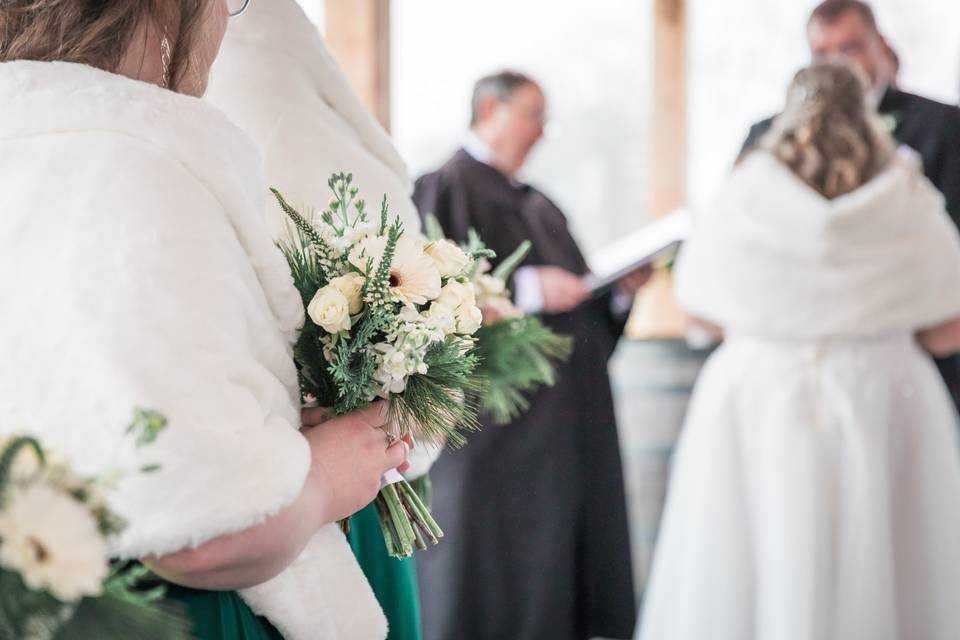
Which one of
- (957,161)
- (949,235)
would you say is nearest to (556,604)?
(949,235)

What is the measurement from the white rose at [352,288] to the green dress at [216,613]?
0.30m

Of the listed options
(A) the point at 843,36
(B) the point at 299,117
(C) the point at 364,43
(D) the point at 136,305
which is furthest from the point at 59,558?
(A) the point at 843,36

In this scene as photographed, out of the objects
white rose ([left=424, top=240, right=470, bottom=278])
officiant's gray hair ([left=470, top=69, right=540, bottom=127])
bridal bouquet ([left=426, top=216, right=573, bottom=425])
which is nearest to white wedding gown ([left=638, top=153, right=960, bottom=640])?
officiant's gray hair ([left=470, top=69, right=540, bottom=127])

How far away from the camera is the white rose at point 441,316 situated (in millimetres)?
1148

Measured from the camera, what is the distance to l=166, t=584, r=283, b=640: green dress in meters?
1.06

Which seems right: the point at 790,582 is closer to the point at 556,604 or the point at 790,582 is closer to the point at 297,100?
the point at 556,604

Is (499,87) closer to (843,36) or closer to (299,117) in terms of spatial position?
(843,36)

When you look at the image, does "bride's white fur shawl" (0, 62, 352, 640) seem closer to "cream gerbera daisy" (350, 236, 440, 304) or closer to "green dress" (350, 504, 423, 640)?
"cream gerbera daisy" (350, 236, 440, 304)

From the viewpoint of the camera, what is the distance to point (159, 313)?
89 centimetres

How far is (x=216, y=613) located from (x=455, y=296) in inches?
15.3

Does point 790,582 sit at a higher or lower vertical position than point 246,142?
lower

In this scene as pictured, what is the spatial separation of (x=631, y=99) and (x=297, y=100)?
4705mm

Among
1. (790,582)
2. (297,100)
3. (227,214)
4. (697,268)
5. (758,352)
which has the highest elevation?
(297,100)

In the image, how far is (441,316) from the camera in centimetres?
115
